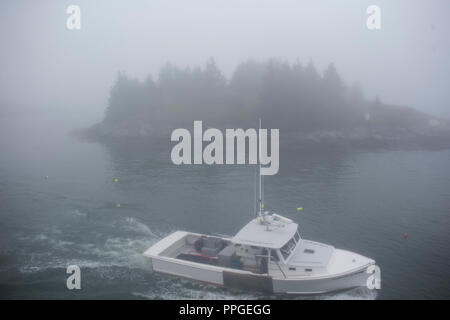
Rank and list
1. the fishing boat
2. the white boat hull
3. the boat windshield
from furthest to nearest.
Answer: the boat windshield, the fishing boat, the white boat hull

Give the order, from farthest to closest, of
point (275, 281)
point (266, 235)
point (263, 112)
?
point (263, 112)
point (266, 235)
point (275, 281)

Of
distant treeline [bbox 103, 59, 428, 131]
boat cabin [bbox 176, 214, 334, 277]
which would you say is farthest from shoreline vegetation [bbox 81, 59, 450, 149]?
boat cabin [bbox 176, 214, 334, 277]

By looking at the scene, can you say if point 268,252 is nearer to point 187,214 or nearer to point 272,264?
point 272,264

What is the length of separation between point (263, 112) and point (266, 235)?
214ft

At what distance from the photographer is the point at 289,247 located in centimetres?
1822

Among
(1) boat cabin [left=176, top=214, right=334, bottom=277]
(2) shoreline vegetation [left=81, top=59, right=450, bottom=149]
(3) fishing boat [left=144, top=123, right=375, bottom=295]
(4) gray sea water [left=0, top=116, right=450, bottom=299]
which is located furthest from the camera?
(2) shoreline vegetation [left=81, top=59, right=450, bottom=149]

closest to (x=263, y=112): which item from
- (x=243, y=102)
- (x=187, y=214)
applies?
(x=243, y=102)

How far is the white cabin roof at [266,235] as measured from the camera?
57.8 feet

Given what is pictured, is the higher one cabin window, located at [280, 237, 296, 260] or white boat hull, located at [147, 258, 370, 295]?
cabin window, located at [280, 237, 296, 260]

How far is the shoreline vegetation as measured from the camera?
7275 centimetres

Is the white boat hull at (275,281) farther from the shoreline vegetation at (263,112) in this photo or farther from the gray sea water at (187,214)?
the shoreline vegetation at (263,112)

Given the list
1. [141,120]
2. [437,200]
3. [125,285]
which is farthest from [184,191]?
[141,120]

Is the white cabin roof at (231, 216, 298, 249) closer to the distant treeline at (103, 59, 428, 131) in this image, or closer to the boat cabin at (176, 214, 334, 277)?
the boat cabin at (176, 214, 334, 277)

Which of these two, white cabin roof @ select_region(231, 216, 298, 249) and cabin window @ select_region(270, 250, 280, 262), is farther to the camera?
white cabin roof @ select_region(231, 216, 298, 249)
